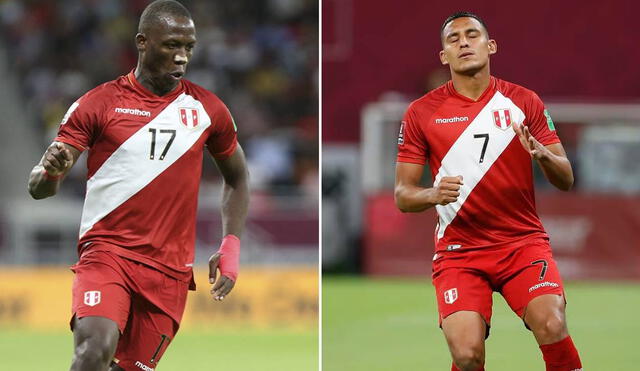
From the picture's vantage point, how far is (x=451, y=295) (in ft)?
22.9

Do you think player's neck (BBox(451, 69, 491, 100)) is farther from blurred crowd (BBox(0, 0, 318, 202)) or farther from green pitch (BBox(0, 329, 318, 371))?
blurred crowd (BBox(0, 0, 318, 202))

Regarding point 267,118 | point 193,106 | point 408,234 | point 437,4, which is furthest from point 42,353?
point 437,4

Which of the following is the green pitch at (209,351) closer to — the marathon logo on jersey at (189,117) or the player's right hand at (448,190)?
the marathon logo on jersey at (189,117)

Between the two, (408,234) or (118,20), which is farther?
(118,20)

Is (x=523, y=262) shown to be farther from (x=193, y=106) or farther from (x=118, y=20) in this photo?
(x=118, y=20)

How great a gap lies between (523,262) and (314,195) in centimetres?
1174

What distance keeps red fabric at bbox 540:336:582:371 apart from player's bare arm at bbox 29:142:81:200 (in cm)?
284

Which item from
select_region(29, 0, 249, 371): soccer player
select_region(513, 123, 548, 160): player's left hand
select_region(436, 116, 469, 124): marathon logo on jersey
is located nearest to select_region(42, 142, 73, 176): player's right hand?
select_region(29, 0, 249, 371): soccer player

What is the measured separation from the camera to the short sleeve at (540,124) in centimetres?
705

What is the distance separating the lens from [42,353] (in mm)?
12461

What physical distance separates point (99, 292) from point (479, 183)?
2366mm

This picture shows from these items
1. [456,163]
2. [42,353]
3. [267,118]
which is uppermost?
[267,118]

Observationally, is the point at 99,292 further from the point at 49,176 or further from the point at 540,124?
the point at 540,124

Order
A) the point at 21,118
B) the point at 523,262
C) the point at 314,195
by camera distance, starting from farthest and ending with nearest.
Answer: the point at 21,118
the point at 314,195
the point at 523,262
